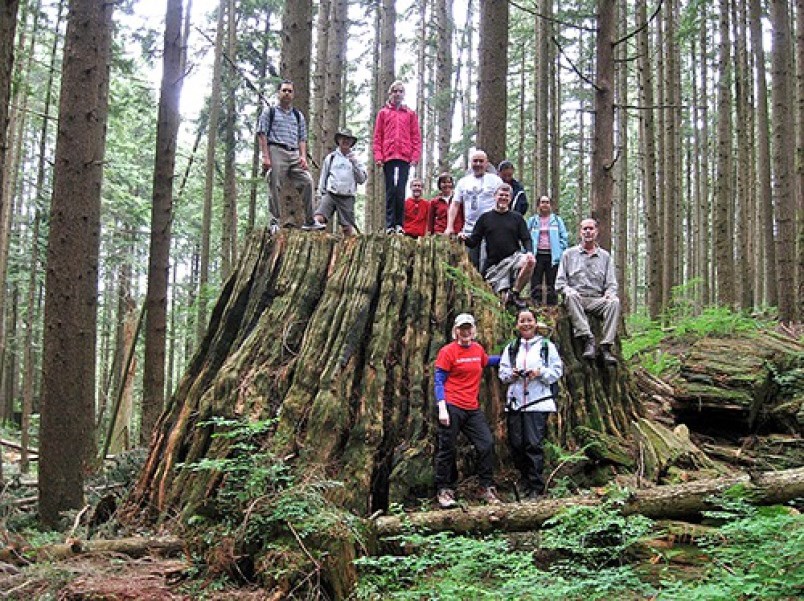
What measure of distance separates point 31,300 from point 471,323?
17.0 meters

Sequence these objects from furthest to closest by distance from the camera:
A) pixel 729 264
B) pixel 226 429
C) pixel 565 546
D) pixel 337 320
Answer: pixel 729 264, pixel 337 320, pixel 226 429, pixel 565 546

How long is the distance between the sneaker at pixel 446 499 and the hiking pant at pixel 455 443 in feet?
0.25

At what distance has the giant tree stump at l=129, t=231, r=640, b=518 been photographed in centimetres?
699

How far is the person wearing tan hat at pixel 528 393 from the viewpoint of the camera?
7.38m

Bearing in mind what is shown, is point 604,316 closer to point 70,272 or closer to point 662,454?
point 662,454

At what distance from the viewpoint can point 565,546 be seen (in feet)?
17.8

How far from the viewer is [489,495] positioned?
6.90 m

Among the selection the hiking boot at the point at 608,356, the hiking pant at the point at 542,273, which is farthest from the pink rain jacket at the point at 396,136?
the hiking boot at the point at 608,356

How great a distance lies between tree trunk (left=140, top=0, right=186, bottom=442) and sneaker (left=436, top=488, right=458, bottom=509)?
247 inches

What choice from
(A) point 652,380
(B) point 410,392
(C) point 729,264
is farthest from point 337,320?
(C) point 729,264

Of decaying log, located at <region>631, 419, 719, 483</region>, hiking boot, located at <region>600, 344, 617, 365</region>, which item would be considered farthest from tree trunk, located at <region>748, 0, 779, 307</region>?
decaying log, located at <region>631, 419, 719, 483</region>

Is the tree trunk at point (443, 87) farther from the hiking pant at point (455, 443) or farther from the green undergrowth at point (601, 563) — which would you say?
the green undergrowth at point (601, 563)

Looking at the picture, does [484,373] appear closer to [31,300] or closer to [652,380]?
[652,380]

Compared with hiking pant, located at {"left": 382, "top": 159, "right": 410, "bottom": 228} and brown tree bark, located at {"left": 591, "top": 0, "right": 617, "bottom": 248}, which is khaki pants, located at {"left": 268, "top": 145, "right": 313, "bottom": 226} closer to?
hiking pant, located at {"left": 382, "top": 159, "right": 410, "bottom": 228}
